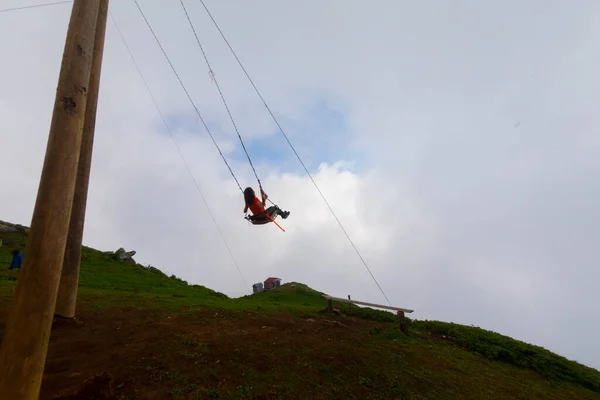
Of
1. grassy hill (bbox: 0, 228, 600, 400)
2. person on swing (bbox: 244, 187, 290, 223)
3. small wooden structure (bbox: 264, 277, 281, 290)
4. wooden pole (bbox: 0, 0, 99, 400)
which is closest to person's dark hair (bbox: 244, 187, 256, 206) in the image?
person on swing (bbox: 244, 187, 290, 223)

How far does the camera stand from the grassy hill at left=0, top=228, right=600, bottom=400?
19.4 feet

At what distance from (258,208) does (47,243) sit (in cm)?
820

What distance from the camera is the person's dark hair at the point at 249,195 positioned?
457 inches

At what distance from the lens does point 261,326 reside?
9.97 metres

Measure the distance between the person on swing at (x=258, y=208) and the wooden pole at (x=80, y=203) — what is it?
4893mm

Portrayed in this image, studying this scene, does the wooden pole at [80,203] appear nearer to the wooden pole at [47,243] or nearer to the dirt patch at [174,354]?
the dirt patch at [174,354]

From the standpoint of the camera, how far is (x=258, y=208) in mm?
11750

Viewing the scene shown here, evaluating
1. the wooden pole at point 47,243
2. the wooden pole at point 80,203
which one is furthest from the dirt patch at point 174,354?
the wooden pole at point 47,243

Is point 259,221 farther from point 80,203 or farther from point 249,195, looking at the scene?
point 80,203

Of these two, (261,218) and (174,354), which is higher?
(261,218)

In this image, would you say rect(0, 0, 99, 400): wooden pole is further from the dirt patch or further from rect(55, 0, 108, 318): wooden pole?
rect(55, 0, 108, 318): wooden pole

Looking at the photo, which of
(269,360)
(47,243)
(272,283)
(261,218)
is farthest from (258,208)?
(272,283)

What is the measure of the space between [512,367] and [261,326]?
9.24 metres

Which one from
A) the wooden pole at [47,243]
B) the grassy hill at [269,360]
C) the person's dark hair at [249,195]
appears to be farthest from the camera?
the person's dark hair at [249,195]
